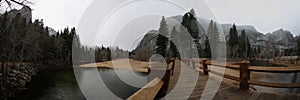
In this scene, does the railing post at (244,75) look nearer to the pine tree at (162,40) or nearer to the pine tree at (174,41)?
the pine tree at (174,41)

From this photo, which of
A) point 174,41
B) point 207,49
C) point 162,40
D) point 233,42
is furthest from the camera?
point 233,42

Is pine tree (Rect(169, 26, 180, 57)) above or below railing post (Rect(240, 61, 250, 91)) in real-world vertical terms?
above

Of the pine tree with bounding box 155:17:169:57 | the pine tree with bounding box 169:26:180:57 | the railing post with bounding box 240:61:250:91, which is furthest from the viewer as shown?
the pine tree with bounding box 155:17:169:57

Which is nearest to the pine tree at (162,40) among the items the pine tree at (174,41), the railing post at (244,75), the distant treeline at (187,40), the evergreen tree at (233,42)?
the distant treeline at (187,40)

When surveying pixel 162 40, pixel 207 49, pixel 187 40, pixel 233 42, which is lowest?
pixel 207 49

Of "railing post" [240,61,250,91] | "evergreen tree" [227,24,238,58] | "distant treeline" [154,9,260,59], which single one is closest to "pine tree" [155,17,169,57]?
"distant treeline" [154,9,260,59]

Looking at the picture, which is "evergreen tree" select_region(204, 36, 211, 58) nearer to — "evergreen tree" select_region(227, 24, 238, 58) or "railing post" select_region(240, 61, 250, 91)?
"evergreen tree" select_region(227, 24, 238, 58)

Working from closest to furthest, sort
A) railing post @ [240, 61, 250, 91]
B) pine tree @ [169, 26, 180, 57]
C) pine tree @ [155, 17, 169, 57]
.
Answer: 1. railing post @ [240, 61, 250, 91]
2. pine tree @ [169, 26, 180, 57]
3. pine tree @ [155, 17, 169, 57]

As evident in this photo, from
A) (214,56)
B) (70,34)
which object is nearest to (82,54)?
(70,34)

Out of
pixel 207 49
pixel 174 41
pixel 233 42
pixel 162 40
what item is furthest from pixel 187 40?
pixel 233 42

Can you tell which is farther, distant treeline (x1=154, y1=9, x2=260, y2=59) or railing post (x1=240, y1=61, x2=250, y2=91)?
distant treeline (x1=154, y1=9, x2=260, y2=59)

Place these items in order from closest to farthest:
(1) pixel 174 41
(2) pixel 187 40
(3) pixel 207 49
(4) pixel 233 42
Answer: (1) pixel 174 41, (2) pixel 187 40, (3) pixel 207 49, (4) pixel 233 42

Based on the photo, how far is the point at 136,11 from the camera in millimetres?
15594

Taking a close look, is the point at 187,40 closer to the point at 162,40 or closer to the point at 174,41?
the point at 174,41
